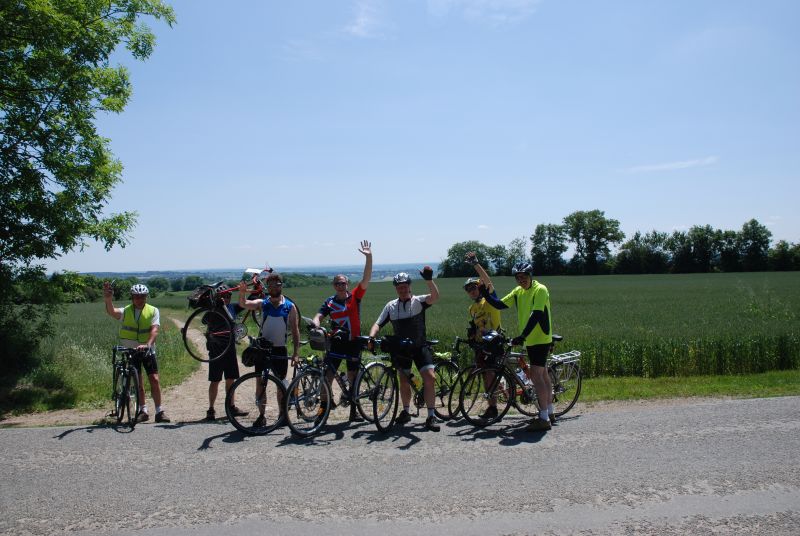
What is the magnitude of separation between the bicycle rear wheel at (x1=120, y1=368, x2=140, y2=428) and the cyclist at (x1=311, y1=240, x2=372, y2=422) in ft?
8.42

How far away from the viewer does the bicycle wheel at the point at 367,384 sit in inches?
273

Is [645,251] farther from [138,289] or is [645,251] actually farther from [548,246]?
[138,289]

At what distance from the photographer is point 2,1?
8797 mm

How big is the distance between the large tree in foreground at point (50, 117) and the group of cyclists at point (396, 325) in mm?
3229

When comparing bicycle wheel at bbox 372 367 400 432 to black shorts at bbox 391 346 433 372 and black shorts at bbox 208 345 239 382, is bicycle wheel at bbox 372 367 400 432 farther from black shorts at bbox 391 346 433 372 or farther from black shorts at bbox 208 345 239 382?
black shorts at bbox 208 345 239 382

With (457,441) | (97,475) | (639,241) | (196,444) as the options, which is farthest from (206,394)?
(639,241)

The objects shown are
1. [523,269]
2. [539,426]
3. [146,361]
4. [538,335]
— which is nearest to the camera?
[539,426]

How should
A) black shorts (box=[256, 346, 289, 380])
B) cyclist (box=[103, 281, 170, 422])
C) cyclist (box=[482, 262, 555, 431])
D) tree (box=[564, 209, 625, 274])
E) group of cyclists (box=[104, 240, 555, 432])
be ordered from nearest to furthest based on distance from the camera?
cyclist (box=[482, 262, 555, 431]), group of cyclists (box=[104, 240, 555, 432]), black shorts (box=[256, 346, 289, 380]), cyclist (box=[103, 281, 170, 422]), tree (box=[564, 209, 625, 274])

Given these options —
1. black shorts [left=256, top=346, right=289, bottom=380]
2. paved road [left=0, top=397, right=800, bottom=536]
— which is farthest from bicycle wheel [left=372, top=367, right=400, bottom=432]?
black shorts [left=256, top=346, right=289, bottom=380]

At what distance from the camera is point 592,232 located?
106 meters

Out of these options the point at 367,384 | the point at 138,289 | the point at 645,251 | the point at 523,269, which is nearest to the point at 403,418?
the point at 367,384

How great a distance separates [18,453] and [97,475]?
1.52m

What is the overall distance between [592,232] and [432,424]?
107 meters

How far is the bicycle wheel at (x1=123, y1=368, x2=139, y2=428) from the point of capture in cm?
721
